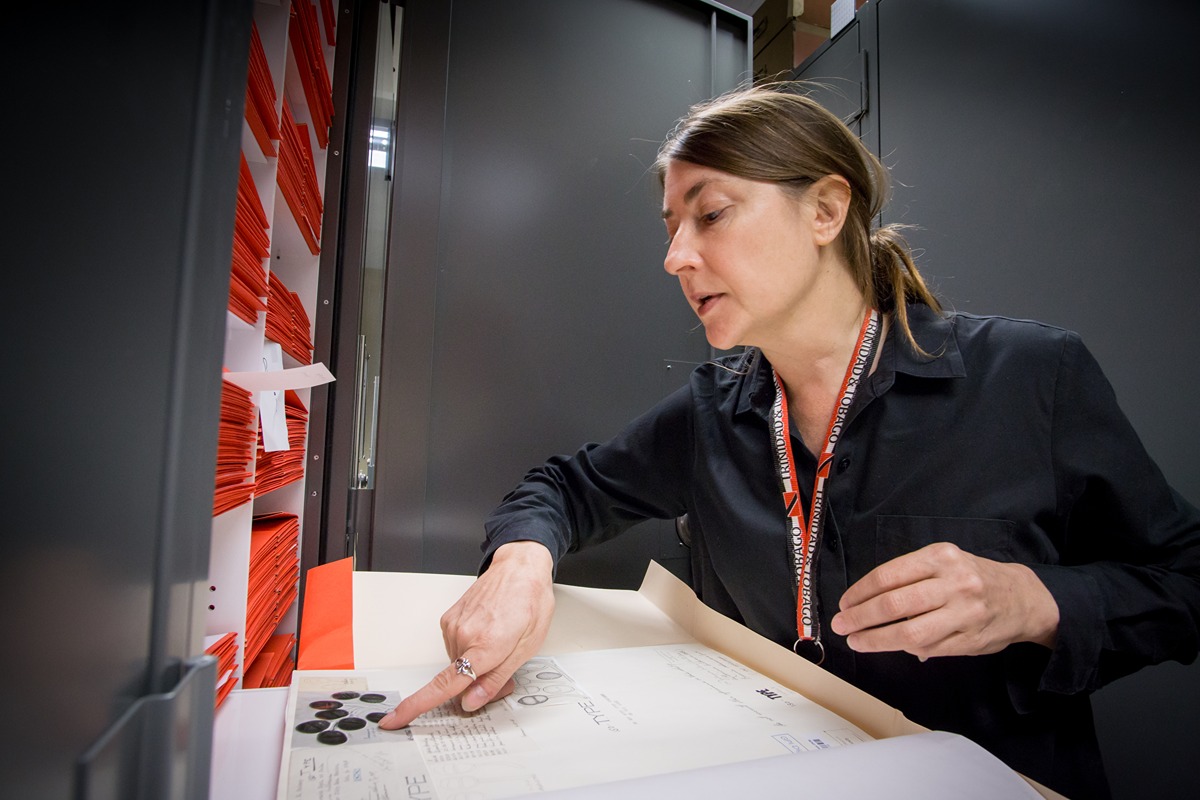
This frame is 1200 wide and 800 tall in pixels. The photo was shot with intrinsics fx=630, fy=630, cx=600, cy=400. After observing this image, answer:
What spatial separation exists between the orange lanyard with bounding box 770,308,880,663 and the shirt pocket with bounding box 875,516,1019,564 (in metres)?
0.08

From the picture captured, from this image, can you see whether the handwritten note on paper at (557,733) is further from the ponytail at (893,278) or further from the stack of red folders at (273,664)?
the ponytail at (893,278)

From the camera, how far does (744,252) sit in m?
0.90

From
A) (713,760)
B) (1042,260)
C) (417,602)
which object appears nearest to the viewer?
(713,760)

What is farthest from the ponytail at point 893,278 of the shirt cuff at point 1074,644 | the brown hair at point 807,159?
the shirt cuff at point 1074,644

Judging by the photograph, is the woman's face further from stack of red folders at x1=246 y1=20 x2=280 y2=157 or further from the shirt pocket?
stack of red folders at x1=246 y1=20 x2=280 y2=157

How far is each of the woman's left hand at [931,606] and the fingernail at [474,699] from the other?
1.05ft

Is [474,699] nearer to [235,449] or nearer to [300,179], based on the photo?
[235,449]

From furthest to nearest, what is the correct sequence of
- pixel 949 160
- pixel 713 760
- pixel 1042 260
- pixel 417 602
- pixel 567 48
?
pixel 567 48 < pixel 949 160 < pixel 1042 260 < pixel 417 602 < pixel 713 760

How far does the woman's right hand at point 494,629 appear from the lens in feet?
1.82

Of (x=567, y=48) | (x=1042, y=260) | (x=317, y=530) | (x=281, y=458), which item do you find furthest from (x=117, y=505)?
(x=567, y=48)

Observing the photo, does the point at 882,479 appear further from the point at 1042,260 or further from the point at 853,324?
the point at 1042,260

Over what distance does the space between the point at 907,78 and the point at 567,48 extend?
74 cm

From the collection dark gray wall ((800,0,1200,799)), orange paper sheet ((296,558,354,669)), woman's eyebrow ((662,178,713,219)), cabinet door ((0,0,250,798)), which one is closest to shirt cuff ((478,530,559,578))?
orange paper sheet ((296,558,354,669))

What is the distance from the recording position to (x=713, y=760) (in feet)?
1.55
